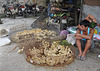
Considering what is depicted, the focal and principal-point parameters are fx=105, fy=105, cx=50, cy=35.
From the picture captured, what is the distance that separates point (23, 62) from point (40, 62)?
21.3 inches

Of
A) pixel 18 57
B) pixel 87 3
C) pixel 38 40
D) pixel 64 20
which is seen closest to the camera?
pixel 18 57

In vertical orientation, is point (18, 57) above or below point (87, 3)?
below

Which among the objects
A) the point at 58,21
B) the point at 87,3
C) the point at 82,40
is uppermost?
the point at 87,3

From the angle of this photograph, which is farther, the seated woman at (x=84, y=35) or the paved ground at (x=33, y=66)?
the seated woman at (x=84, y=35)

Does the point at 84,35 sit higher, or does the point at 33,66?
the point at 84,35

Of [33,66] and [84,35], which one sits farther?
[84,35]

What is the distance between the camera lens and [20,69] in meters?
2.67

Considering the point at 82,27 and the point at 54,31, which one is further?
the point at 54,31

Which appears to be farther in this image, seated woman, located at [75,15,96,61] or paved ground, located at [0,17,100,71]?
seated woman, located at [75,15,96,61]

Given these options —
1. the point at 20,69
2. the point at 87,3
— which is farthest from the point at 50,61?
the point at 87,3

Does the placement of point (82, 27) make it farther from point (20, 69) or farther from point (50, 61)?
point (20, 69)

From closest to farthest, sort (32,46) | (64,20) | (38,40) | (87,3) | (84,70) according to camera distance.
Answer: (84,70), (32,46), (38,40), (87,3), (64,20)

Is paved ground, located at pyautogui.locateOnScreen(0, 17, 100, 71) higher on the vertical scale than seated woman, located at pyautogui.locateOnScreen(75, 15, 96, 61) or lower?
lower

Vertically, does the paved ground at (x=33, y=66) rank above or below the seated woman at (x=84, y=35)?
below
